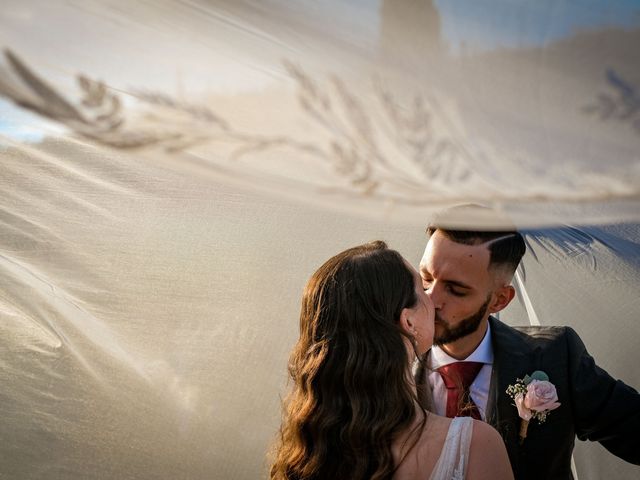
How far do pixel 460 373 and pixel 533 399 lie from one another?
0.29m

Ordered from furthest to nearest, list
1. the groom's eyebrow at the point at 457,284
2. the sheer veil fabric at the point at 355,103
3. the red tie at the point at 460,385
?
the groom's eyebrow at the point at 457,284, the red tie at the point at 460,385, the sheer veil fabric at the point at 355,103

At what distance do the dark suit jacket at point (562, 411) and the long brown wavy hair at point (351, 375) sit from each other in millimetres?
788

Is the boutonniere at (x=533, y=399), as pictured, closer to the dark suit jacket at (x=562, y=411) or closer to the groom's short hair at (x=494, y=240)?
the dark suit jacket at (x=562, y=411)

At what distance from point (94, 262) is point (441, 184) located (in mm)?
1564

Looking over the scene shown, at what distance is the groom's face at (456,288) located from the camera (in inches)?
103

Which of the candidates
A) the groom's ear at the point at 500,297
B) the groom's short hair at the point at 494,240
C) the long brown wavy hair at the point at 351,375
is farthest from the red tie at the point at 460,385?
the long brown wavy hair at the point at 351,375

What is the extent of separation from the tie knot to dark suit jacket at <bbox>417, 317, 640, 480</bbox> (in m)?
0.07

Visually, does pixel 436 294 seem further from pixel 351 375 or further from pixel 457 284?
pixel 351 375

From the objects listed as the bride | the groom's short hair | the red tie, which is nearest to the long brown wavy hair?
the bride

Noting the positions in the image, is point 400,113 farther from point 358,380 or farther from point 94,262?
point 94,262

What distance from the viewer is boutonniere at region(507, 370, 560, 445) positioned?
95.2 inches

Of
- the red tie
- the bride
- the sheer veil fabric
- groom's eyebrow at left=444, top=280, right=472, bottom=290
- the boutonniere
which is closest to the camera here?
the sheer veil fabric

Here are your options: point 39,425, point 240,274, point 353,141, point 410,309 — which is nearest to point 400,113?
point 353,141

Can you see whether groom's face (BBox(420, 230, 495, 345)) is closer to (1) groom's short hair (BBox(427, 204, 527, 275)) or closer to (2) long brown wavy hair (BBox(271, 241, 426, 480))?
(1) groom's short hair (BBox(427, 204, 527, 275))
